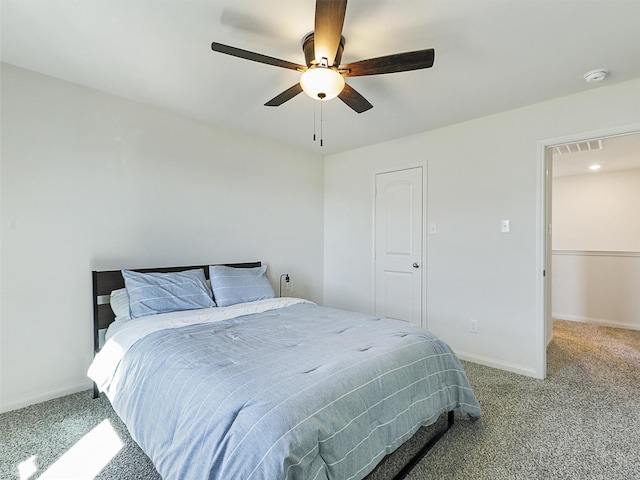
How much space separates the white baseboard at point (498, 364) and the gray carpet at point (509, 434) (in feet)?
0.29

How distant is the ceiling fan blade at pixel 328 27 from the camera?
1399 mm

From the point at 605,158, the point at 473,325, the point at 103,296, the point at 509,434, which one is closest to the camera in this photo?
the point at 509,434

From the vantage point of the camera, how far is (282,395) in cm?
125

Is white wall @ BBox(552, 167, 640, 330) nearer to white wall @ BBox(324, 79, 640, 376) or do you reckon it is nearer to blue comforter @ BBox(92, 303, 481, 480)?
white wall @ BBox(324, 79, 640, 376)

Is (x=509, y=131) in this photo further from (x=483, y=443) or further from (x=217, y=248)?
(x=217, y=248)

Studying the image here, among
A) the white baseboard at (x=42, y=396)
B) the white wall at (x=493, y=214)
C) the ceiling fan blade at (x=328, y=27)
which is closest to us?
the ceiling fan blade at (x=328, y=27)

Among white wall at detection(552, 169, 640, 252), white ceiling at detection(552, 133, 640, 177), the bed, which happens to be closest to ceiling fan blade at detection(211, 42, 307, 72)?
the bed

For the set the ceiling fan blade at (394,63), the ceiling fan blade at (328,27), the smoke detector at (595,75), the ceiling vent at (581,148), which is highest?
the smoke detector at (595,75)

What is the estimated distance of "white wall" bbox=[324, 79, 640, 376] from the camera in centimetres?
270

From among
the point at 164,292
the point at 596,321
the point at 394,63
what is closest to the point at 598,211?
the point at 596,321

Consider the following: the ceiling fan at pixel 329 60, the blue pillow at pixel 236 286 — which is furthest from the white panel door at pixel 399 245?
the ceiling fan at pixel 329 60

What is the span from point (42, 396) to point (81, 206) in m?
1.42

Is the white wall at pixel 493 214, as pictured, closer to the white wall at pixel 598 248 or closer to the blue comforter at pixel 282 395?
the blue comforter at pixel 282 395

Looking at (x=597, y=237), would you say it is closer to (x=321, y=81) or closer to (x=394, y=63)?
(x=394, y=63)
